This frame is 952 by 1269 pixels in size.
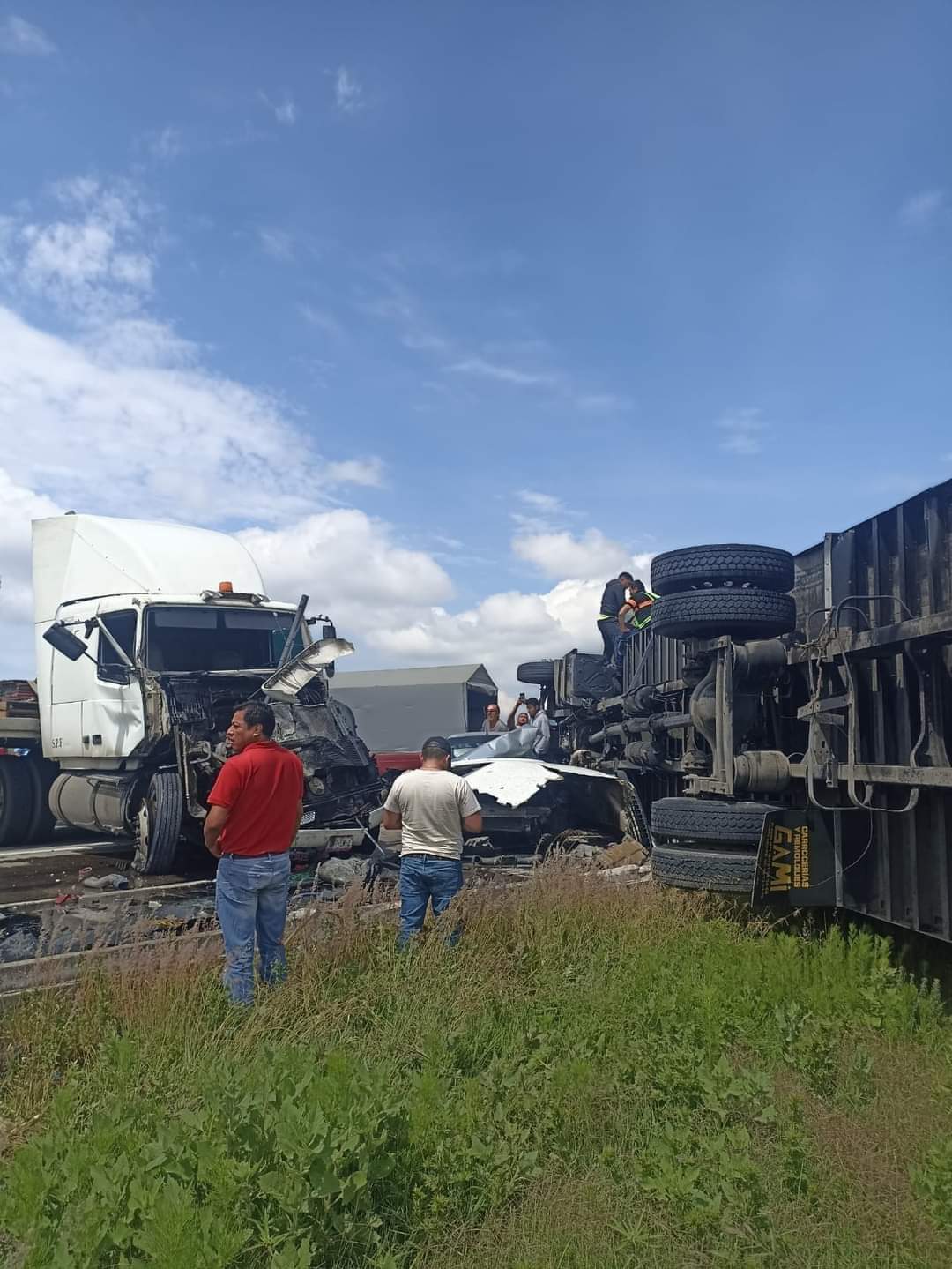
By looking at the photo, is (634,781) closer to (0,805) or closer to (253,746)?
(253,746)

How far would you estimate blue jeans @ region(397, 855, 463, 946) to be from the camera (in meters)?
5.39

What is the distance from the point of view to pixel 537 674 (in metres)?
13.2

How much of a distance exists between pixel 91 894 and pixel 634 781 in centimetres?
496

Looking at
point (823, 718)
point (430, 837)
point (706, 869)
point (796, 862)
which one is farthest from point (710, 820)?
point (430, 837)

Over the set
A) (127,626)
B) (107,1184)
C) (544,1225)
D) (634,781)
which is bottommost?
(544,1225)

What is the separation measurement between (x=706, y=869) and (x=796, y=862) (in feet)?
1.50

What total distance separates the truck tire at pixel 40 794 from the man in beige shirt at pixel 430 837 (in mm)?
8099

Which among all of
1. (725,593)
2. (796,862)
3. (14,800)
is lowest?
(14,800)

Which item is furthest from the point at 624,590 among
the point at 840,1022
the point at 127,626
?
the point at 840,1022

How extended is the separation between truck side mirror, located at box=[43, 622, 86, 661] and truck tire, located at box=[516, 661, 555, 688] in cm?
574

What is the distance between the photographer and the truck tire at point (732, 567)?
5711 mm

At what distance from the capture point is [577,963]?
16.3 ft

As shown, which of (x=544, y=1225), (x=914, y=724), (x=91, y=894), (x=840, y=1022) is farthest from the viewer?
(x=91, y=894)

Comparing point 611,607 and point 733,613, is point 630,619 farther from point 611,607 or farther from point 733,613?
point 733,613
